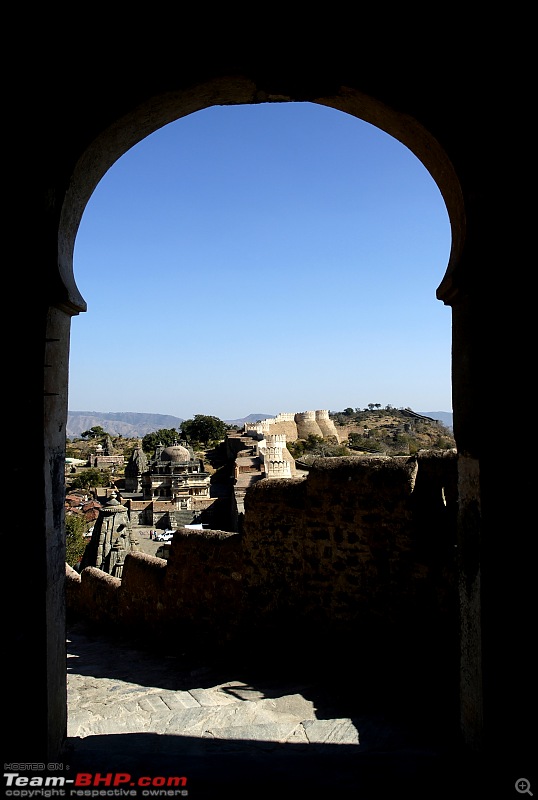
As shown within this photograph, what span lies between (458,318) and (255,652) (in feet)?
14.0

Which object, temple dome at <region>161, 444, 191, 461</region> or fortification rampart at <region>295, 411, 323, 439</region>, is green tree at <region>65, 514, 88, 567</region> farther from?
fortification rampart at <region>295, 411, 323, 439</region>

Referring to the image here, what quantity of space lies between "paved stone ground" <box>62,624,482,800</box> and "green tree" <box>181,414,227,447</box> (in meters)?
78.4

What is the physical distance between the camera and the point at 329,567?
502 centimetres

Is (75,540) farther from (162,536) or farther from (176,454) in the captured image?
(176,454)

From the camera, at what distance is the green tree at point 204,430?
278 ft

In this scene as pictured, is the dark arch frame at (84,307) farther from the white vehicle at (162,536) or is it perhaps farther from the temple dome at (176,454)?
the temple dome at (176,454)

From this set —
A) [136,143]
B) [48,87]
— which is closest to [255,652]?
[136,143]

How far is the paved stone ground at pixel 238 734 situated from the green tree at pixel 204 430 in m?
78.4

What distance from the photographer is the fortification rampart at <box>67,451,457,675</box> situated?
14.5 feet

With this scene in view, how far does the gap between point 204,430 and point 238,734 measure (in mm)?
82400

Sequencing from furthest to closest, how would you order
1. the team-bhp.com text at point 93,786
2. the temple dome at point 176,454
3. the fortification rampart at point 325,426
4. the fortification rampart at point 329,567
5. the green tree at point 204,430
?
the green tree at point 204,430, the fortification rampart at point 325,426, the temple dome at point 176,454, the fortification rampart at point 329,567, the team-bhp.com text at point 93,786

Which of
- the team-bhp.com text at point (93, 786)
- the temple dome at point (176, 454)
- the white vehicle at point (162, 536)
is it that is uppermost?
the team-bhp.com text at point (93, 786)

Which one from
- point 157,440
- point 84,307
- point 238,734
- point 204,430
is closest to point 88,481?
point 157,440

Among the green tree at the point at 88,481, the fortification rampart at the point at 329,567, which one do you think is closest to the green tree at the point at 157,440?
the green tree at the point at 88,481
